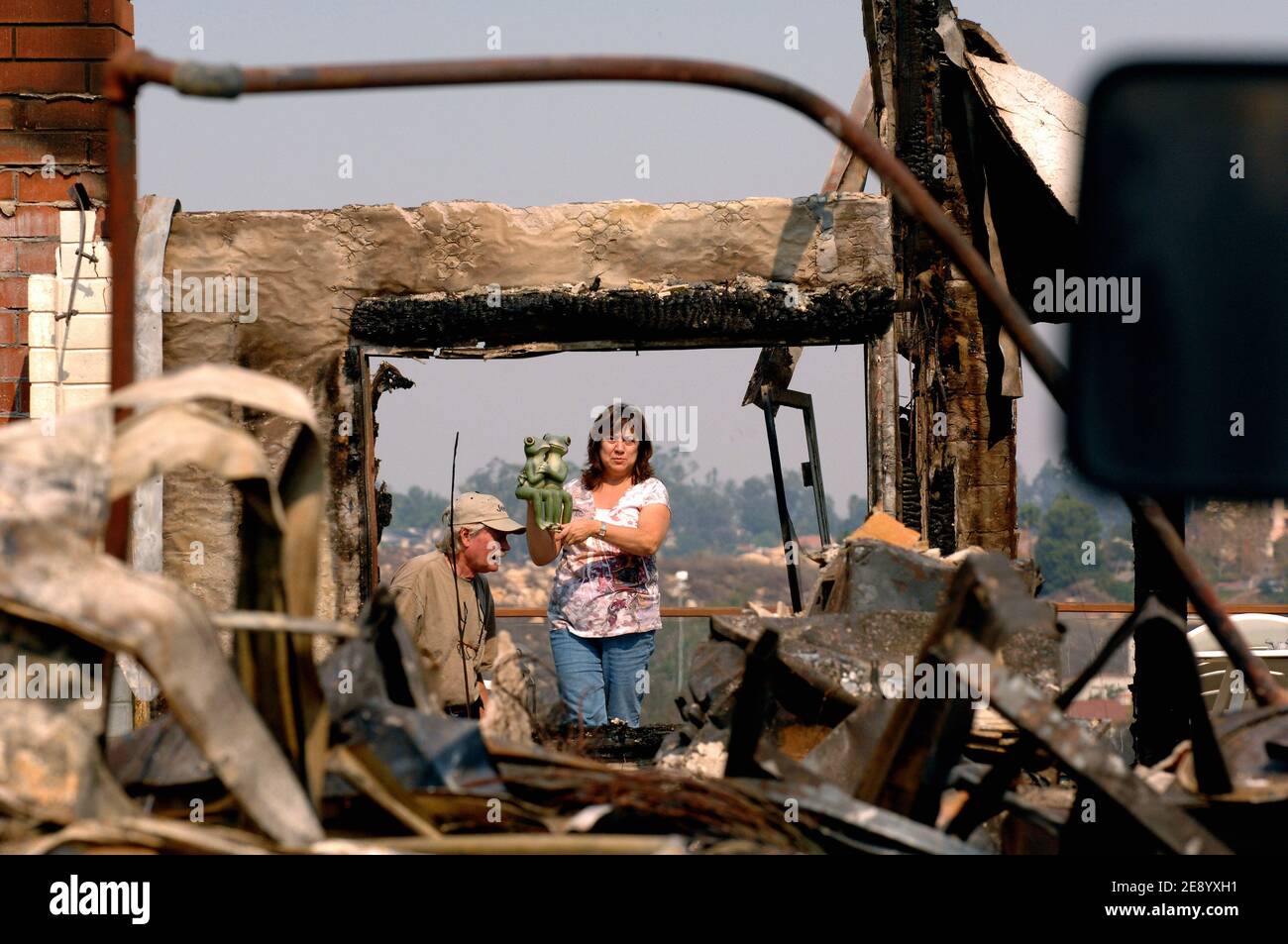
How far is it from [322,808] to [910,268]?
541cm

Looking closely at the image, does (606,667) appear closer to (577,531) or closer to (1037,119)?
(577,531)

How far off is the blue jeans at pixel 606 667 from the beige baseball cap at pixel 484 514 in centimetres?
57

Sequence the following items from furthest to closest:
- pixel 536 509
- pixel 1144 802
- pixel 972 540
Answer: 1. pixel 972 540
2. pixel 536 509
3. pixel 1144 802

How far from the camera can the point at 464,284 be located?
5.88 metres

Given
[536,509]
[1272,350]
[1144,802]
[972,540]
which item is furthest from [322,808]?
[972,540]

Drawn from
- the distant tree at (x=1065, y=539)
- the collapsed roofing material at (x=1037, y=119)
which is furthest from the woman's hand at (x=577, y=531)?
the distant tree at (x=1065, y=539)

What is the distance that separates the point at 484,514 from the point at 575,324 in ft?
3.23

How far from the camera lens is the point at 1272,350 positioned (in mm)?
1370

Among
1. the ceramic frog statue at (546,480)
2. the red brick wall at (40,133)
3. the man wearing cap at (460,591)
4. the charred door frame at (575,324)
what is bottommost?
the man wearing cap at (460,591)

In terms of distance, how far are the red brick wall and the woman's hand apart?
259cm

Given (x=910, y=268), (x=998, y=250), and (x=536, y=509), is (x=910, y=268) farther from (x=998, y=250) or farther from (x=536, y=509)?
(x=536, y=509)

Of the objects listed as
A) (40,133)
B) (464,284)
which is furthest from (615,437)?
(40,133)

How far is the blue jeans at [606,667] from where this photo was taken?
18.5 ft

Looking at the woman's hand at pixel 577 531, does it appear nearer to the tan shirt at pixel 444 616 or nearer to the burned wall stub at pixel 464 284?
Answer: the tan shirt at pixel 444 616
